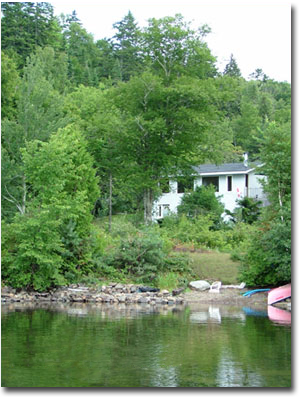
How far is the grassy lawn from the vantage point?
23547 mm

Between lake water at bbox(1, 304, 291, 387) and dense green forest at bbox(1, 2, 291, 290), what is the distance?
1844mm


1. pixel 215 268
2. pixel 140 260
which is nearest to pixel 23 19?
pixel 140 260

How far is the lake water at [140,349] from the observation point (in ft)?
28.5

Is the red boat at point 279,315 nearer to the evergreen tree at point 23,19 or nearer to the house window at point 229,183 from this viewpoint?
the evergreen tree at point 23,19

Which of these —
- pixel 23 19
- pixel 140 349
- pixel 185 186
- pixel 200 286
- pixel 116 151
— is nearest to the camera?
pixel 140 349

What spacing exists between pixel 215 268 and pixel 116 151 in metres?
11.0

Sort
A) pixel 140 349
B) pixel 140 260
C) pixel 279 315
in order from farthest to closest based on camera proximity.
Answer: pixel 140 260, pixel 279 315, pixel 140 349

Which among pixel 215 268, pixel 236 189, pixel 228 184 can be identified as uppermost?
pixel 228 184

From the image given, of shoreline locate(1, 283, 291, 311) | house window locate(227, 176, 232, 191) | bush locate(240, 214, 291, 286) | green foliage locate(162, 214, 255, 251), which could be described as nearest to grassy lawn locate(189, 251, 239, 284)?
shoreline locate(1, 283, 291, 311)

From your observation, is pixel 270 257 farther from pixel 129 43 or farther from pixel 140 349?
pixel 129 43

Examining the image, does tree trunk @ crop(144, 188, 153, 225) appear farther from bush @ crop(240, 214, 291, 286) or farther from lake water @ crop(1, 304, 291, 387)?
lake water @ crop(1, 304, 291, 387)

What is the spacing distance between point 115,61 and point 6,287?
2992 cm

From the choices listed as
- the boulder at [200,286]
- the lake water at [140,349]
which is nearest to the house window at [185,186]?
the boulder at [200,286]

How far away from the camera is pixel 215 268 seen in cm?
2417
